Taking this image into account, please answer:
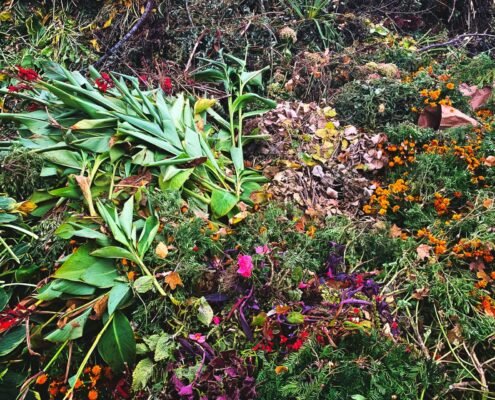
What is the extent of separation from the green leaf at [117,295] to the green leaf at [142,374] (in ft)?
0.77

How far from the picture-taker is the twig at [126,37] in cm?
353

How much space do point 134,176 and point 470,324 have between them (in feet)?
5.54

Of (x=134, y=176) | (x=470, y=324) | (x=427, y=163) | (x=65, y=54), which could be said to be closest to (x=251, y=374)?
(x=470, y=324)

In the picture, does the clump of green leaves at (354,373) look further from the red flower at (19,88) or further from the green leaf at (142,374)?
A: the red flower at (19,88)

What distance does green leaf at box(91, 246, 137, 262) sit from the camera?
5.85ft

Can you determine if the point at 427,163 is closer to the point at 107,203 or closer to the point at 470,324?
the point at 470,324

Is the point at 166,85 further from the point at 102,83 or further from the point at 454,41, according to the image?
the point at 454,41

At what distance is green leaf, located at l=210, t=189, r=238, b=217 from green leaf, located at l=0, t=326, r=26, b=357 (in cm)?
100

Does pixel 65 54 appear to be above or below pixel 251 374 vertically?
above

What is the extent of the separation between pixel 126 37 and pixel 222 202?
2115 millimetres

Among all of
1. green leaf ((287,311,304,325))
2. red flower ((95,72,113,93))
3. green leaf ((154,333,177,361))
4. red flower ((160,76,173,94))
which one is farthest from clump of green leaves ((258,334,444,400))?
red flower ((160,76,173,94))

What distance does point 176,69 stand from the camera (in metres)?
3.40

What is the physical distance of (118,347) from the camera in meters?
1.70

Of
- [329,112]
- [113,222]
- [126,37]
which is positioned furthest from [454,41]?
[113,222]
